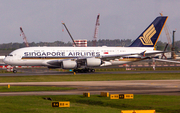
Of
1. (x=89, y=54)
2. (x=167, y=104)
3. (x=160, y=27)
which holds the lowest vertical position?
(x=167, y=104)

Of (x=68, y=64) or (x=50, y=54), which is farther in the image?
(x=50, y=54)

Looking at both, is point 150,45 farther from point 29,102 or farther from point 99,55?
point 29,102

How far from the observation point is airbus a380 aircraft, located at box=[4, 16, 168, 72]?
2274 inches

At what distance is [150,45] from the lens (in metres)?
66.1

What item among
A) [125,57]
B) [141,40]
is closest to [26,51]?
[125,57]

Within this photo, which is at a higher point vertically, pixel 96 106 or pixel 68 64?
pixel 68 64

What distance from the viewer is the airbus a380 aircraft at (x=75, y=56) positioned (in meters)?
57.8

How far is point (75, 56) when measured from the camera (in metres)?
60.3

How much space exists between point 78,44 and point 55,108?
153513mm

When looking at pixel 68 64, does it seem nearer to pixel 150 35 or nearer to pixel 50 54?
pixel 50 54

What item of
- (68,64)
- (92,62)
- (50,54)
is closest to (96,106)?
(68,64)

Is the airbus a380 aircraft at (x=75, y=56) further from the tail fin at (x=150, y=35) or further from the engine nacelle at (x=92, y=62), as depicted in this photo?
the tail fin at (x=150, y=35)

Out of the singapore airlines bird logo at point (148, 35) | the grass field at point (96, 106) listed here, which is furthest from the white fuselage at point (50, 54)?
the grass field at point (96, 106)

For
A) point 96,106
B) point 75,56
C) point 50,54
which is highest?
point 50,54
